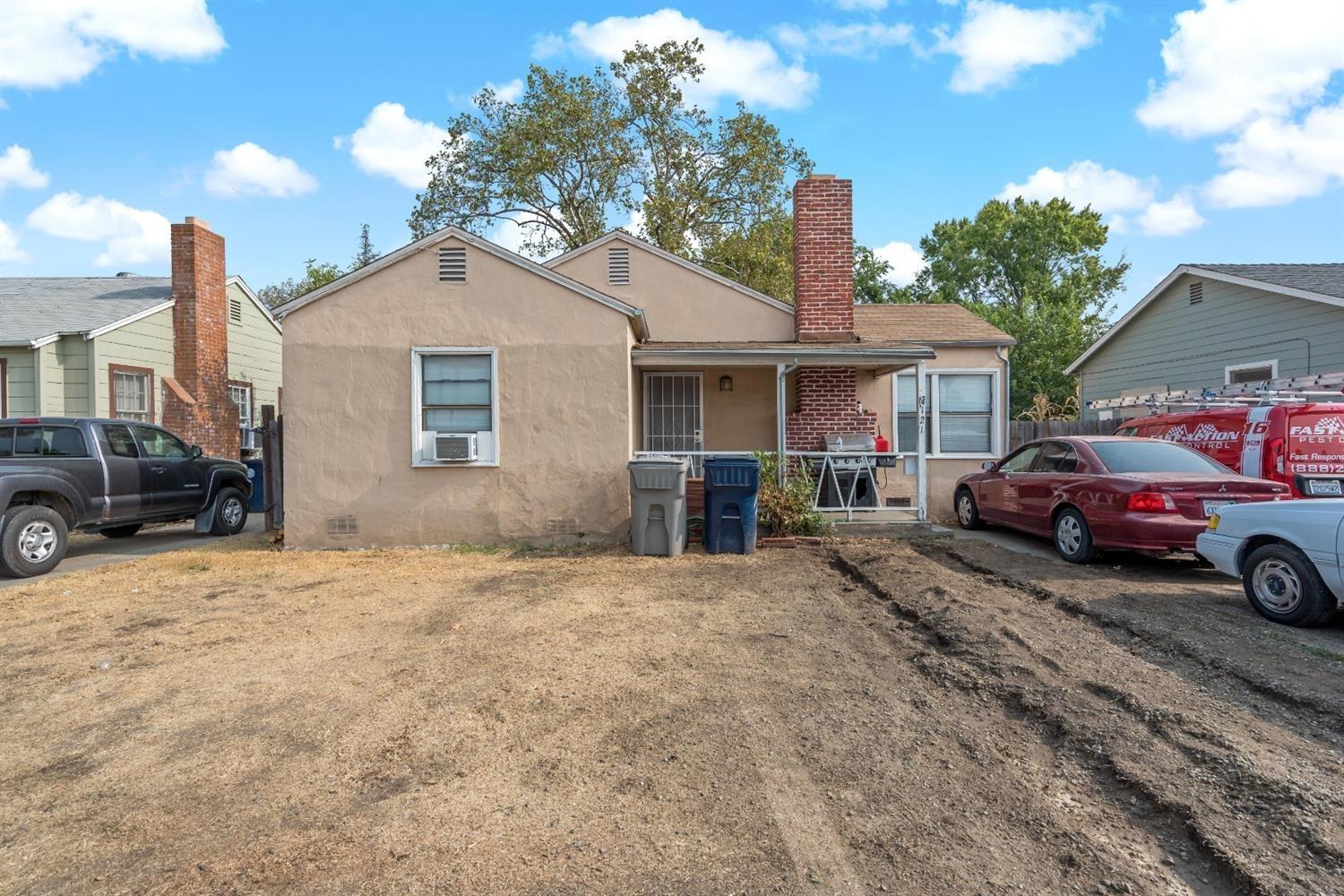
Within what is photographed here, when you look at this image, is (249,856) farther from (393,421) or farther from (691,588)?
(393,421)

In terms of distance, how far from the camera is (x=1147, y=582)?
299 inches

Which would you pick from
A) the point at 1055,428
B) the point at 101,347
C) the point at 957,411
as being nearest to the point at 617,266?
the point at 957,411

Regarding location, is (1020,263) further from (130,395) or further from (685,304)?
(130,395)

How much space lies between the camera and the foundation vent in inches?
392

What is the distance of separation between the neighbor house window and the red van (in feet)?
60.1

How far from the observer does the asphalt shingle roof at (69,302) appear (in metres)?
14.3

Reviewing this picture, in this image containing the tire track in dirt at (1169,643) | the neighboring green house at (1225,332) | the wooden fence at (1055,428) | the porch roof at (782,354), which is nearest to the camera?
the tire track in dirt at (1169,643)

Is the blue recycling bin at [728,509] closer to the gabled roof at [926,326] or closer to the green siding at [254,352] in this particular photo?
the gabled roof at [926,326]

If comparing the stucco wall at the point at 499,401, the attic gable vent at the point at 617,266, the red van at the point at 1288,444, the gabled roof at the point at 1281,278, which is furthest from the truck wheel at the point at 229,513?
the gabled roof at the point at 1281,278

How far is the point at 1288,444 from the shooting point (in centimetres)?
859

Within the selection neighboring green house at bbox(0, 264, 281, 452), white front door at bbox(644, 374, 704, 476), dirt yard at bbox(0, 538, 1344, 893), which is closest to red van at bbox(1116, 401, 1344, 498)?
dirt yard at bbox(0, 538, 1344, 893)

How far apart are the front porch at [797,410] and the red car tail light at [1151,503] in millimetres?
2990

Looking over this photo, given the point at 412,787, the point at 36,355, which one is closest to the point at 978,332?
the point at 412,787

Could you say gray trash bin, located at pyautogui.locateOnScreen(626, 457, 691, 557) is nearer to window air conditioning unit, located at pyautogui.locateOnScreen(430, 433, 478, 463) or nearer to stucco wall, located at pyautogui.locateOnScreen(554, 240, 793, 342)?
window air conditioning unit, located at pyautogui.locateOnScreen(430, 433, 478, 463)
